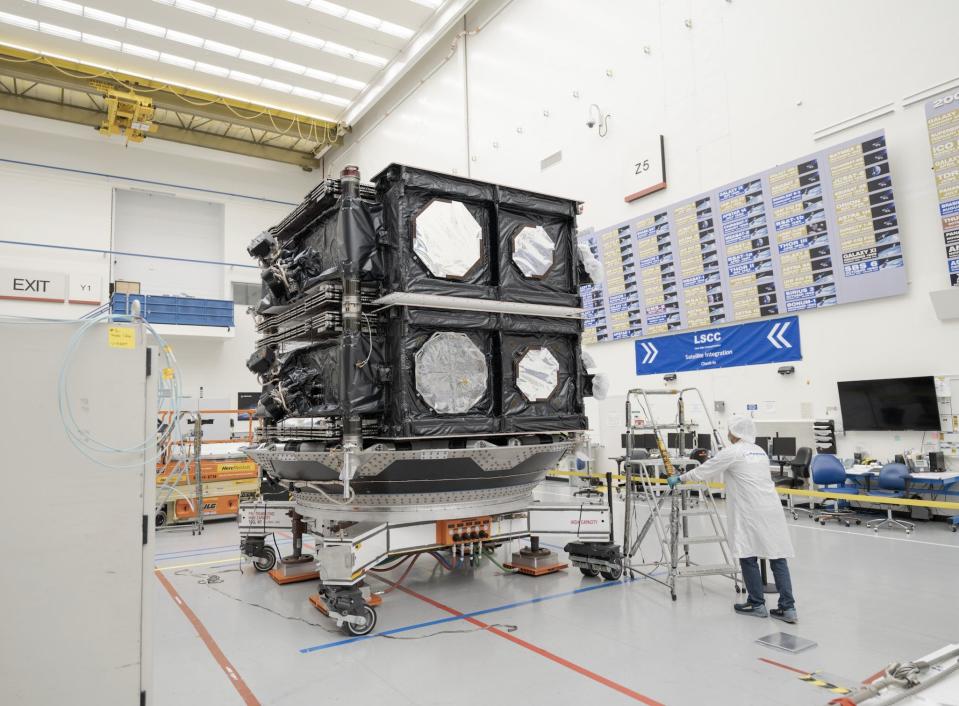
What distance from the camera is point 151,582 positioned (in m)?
2.69

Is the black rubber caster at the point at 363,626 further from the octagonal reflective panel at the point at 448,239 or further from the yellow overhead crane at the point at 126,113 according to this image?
the yellow overhead crane at the point at 126,113

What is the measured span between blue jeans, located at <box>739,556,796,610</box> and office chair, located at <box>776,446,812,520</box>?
4323mm

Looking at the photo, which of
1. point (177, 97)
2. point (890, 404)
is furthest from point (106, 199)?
point (890, 404)

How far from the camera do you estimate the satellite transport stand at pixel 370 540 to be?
14.3 feet

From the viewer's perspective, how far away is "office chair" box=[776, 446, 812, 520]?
8461mm

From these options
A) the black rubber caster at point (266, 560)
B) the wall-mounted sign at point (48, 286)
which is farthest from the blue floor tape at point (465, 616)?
the wall-mounted sign at point (48, 286)

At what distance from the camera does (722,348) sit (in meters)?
9.80

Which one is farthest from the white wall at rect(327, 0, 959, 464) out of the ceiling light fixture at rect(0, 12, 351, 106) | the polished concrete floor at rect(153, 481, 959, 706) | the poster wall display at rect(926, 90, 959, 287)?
the ceiling light fixture at rect(0, 12, 351, 106)

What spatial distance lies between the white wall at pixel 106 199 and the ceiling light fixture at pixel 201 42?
3746 mm

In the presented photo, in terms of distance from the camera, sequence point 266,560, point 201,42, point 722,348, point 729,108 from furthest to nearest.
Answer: point 201,42
point 722,348
point 729,108
point 266,560

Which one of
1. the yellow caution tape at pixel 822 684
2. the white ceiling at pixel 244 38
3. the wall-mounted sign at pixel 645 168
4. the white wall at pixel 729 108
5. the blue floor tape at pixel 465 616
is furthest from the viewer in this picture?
the white ceiling at pixel 244 38

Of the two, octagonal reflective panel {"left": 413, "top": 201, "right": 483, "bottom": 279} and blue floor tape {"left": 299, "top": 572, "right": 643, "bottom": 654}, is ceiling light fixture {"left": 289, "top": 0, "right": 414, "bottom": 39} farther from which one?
blue floor tape {"left": 299, "top": 572, "right": 643, "bottom": 654}

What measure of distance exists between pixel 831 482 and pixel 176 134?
1969cm

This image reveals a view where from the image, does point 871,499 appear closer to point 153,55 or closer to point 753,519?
point 753,519
